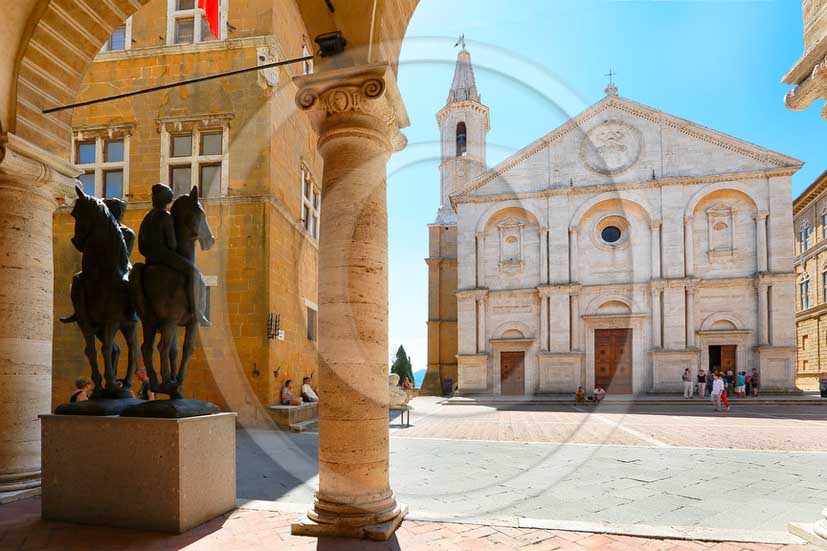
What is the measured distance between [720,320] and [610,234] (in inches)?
259

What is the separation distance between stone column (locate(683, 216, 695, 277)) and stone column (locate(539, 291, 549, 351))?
22.6ft

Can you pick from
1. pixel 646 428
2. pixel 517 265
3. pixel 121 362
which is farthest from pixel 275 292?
pixel 517 265

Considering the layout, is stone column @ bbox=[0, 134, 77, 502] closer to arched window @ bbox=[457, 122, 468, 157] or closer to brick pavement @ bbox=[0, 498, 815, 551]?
brick pavement @ bbox=[0, 498, 815, 551]

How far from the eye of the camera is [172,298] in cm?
487

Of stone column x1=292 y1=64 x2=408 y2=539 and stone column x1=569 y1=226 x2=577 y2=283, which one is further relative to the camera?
stone column x1=569 y1=226 x2=577 y2=283

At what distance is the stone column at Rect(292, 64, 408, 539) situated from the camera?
4.32m

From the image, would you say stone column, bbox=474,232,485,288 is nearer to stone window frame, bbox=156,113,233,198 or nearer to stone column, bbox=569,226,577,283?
stone column, bbox=569,226,577,283

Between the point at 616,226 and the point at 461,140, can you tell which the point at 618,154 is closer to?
the point at 616,226

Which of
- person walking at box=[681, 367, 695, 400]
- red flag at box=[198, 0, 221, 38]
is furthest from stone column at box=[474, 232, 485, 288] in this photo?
red flag at box=[198, 0, 221, 38]

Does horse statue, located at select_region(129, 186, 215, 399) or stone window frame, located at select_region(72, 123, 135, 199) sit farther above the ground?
stone window frame, located at select_region(72, 123, 135, 199)

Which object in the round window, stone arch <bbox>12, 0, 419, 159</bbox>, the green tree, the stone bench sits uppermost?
the round window

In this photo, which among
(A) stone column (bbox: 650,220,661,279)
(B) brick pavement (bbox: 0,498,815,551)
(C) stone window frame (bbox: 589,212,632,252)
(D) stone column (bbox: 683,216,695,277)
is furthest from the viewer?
(C) stone window frame (bbox: 589,212,632,252)

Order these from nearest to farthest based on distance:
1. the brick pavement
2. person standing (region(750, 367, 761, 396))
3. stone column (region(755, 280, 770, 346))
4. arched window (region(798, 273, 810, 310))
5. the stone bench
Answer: the brick pavement
the stone bench
person standing (region(750, 367, 761, 396))
stone column (region(755, 280, 770, 346))
arched window (region(798, 273, 810, 310))

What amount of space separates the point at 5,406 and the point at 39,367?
1.64ft
